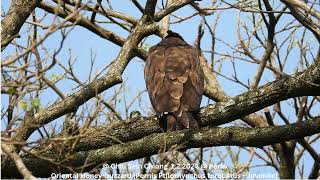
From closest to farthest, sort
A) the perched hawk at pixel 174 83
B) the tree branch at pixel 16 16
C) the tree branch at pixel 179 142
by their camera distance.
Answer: the tree branch at pixel 179 142 → the perched hawk at pixel 174 83 → the tree branch at pixel 16 16

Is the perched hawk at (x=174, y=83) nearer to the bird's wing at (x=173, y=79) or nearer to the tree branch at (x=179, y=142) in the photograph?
the bird's wing at (x=173, y=79)

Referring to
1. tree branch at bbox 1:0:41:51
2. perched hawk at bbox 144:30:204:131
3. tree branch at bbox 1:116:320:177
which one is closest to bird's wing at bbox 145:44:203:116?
perched hawk at bbox 144:30:204:131

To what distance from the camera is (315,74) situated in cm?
507

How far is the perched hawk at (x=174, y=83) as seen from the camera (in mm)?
5891

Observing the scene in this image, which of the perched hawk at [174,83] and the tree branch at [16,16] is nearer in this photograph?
the perched hawk at [174,83]

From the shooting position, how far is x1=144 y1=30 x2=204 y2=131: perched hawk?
19.3ft

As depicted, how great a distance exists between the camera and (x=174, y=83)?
6.44 meters

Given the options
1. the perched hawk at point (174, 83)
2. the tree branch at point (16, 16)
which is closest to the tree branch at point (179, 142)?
the perched hawk at point (174, 83)

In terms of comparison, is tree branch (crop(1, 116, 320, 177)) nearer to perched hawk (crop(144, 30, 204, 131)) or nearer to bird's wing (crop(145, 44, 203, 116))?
perched hawk (crop(144, 30, 204, 131))

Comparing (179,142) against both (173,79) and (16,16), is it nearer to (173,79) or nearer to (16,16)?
(173,79)

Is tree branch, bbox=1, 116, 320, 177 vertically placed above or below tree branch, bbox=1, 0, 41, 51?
below

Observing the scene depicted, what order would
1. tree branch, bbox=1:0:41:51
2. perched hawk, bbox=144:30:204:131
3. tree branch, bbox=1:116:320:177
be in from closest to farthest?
tree branch, bbox=1:116:320:177 → perched hawk, bbox=144:30:204:131 → tree branch, bbox=1:0:41:51

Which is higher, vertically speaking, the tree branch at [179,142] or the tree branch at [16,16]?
the tree branch at [16,16]

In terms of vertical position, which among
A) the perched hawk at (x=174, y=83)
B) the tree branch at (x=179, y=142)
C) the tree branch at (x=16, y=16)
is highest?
the tree branch at (x=16, y=16)
